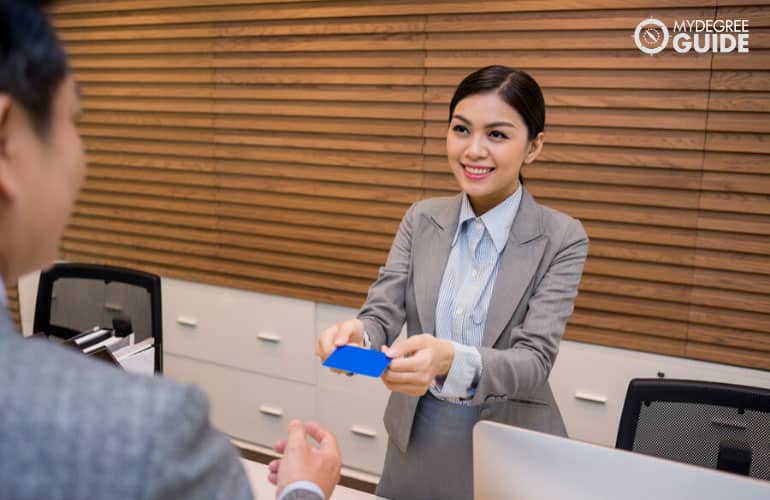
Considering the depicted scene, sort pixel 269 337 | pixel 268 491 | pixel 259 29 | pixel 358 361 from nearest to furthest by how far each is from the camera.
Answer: pixel 358 361 → pixel 268 491 → pixel 259 29 → pixel 269 337

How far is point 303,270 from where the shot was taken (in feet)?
12.0

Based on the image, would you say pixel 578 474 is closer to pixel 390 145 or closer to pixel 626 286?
pixel 626 286

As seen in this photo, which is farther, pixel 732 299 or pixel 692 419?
pixel 732 299

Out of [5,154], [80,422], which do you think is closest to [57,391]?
[80,422]

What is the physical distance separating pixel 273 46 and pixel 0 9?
3025 mm

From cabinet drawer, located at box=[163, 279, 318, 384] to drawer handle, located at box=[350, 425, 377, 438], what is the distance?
12.9 inches

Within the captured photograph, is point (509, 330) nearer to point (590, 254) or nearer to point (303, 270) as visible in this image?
point (590, 254)

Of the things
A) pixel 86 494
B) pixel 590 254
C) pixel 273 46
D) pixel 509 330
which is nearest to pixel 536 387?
pixel 509 330

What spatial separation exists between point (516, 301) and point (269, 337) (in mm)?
2178

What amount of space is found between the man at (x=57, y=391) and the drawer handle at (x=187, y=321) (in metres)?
3.38

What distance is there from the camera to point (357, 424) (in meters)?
3.62

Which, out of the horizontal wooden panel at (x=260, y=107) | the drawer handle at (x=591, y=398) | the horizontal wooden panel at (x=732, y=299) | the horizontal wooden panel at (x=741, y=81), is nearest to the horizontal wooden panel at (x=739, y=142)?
the horizontal wooden panel at (x=741, y=81)

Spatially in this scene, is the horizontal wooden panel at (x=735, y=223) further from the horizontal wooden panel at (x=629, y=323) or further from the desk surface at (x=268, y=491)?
the desk surface at (x=268, y=491)

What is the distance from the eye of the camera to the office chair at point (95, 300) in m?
2.63
